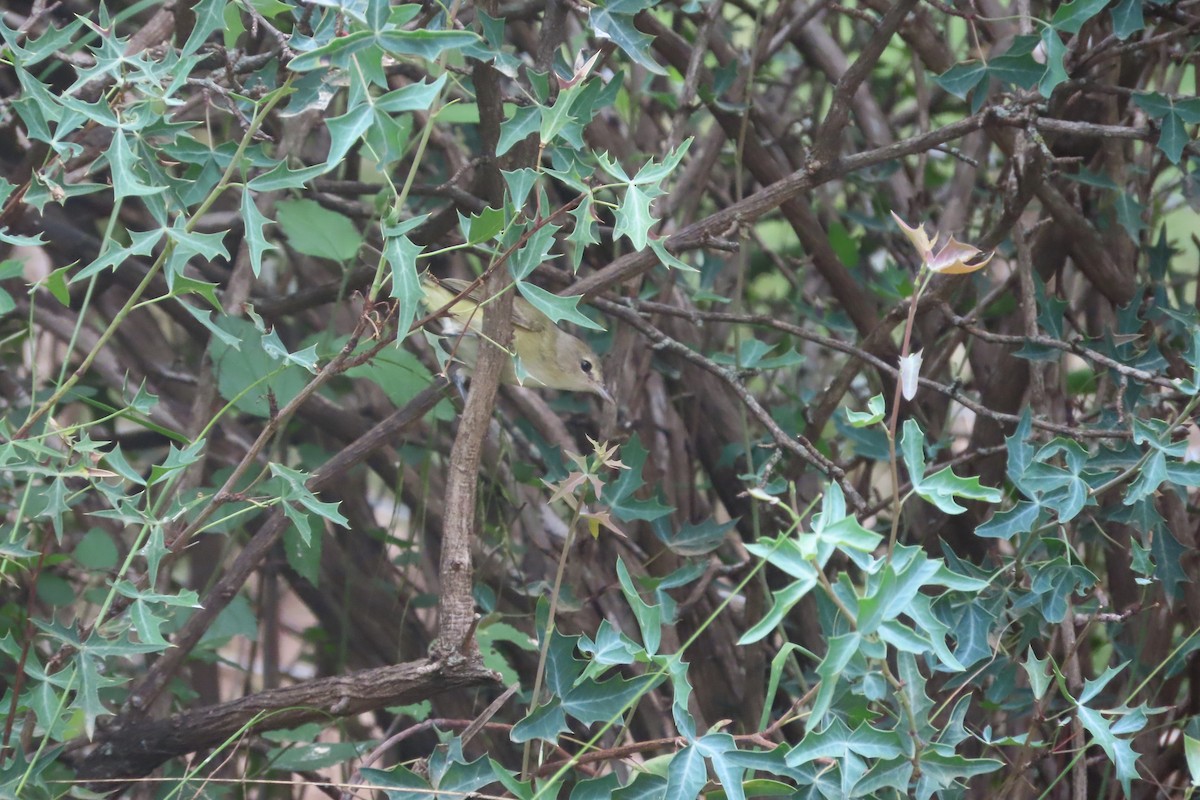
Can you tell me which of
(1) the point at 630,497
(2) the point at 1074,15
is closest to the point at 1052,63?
(2) the point at 1074,15

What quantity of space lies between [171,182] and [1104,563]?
2.38m

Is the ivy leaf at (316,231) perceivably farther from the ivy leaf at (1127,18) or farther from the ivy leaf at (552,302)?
the ivy leaf at (1127,18)

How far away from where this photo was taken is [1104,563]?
9.22ft

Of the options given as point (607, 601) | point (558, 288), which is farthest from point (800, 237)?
point (607, 601)

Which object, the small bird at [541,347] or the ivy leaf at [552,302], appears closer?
the ivy leaf at [552,302]

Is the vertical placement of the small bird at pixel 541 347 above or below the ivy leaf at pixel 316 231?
below

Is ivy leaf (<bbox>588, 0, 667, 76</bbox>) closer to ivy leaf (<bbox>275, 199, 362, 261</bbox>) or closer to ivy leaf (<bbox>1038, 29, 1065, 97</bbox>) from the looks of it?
ivy leaf (<bbox>1038, 29, 1065, 97</bbox>)

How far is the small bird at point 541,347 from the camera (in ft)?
10.5

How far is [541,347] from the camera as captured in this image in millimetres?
3635

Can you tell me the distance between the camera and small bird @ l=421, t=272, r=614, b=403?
321 centimetres

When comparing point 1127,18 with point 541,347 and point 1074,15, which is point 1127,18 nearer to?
point 1074,15

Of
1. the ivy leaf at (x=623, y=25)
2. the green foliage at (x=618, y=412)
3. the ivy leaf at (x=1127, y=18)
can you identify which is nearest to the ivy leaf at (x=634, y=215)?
the green foliage at (x=618, y=412)

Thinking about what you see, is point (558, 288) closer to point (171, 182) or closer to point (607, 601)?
point (607, 601)

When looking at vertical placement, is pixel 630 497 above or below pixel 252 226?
below
